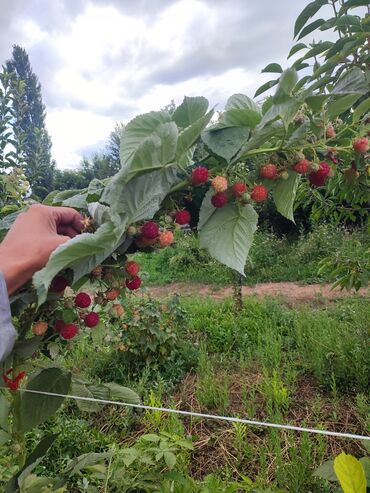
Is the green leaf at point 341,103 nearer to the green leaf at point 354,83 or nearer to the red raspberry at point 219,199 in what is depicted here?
the green leaf at point 354,83

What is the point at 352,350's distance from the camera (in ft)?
7.26

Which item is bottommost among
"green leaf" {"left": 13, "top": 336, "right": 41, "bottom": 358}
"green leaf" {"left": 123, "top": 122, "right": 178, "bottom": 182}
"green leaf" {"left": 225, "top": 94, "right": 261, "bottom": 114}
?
"green leaf" {"left": 13, "top": 336, "right": 41, "bottom": 358}

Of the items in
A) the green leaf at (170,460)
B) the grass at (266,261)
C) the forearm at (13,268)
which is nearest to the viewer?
the forearm at (13,268)

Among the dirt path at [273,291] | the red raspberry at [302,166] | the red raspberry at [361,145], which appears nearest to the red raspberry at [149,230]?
the red raspberry at [302,166]

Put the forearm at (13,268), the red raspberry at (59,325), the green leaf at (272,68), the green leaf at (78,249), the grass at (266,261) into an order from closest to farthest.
Answer: the green leaf at (78,249)
the forearm at (13,268)
the red raspberry at (59,325)
the green leaf at (272,68)
the grass at (266,261)

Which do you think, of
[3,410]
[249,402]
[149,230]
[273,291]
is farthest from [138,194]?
[273,291]

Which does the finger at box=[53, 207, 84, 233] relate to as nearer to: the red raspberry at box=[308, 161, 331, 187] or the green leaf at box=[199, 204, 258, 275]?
the green leaf at box=[199, 204, 258, 275]

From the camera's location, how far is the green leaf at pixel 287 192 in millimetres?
635

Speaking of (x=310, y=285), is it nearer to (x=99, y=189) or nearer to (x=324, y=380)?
(x=324, y=380)

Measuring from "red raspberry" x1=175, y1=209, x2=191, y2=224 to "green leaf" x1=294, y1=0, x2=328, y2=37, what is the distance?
793 mm

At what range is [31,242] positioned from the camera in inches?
22.7

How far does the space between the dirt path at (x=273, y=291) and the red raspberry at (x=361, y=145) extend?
364cm

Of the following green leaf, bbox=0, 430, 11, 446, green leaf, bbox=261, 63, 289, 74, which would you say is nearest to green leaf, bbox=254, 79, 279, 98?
green leaf, bbox=261, 63, 289, 74

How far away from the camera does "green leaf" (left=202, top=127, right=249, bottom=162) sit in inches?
21.3
